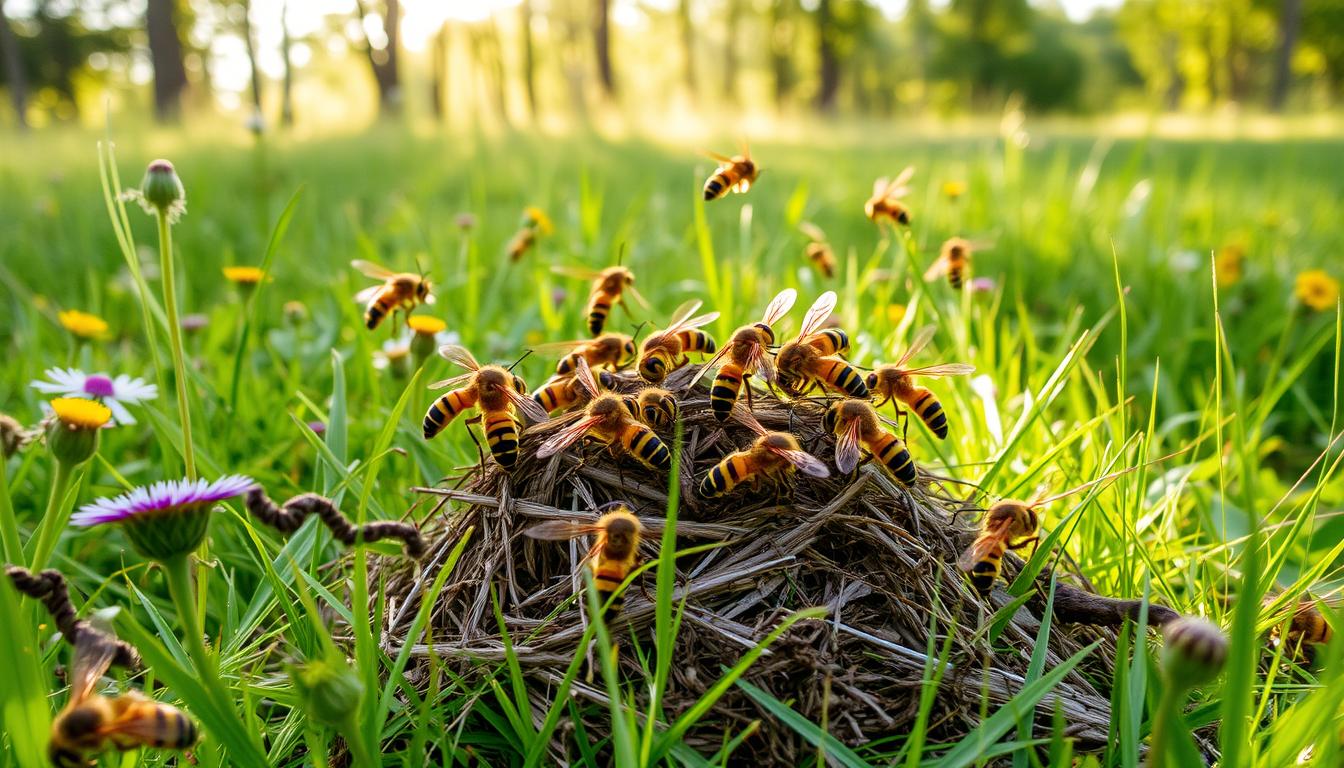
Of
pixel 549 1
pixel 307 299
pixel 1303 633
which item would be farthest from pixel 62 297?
pixel 549 1

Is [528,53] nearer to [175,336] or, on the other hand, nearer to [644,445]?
[175,336]

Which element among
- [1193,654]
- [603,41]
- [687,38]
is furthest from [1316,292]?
[687,38]

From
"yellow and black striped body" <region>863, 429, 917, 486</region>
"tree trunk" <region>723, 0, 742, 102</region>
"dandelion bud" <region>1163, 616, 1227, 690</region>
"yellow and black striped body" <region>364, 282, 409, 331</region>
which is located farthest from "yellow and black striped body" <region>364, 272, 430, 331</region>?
"tree trunk" <region>723, 0, 742, 102</region>

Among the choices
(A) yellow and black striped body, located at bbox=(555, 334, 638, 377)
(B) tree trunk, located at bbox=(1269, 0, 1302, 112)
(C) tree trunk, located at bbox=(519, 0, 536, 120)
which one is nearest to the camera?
(A) yellow and black striped body, located at bbox=(555, 334, 638, 377)

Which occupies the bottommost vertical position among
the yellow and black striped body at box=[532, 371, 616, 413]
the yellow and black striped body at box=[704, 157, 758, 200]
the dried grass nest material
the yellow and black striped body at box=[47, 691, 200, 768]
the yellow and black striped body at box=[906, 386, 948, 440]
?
the dried grass nest material

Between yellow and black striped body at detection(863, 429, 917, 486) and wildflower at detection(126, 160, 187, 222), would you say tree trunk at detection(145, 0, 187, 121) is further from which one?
yellow and black striped body at detection(863, 429, 917, 486)

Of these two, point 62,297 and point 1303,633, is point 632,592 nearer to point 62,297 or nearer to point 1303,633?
point 1303,633
